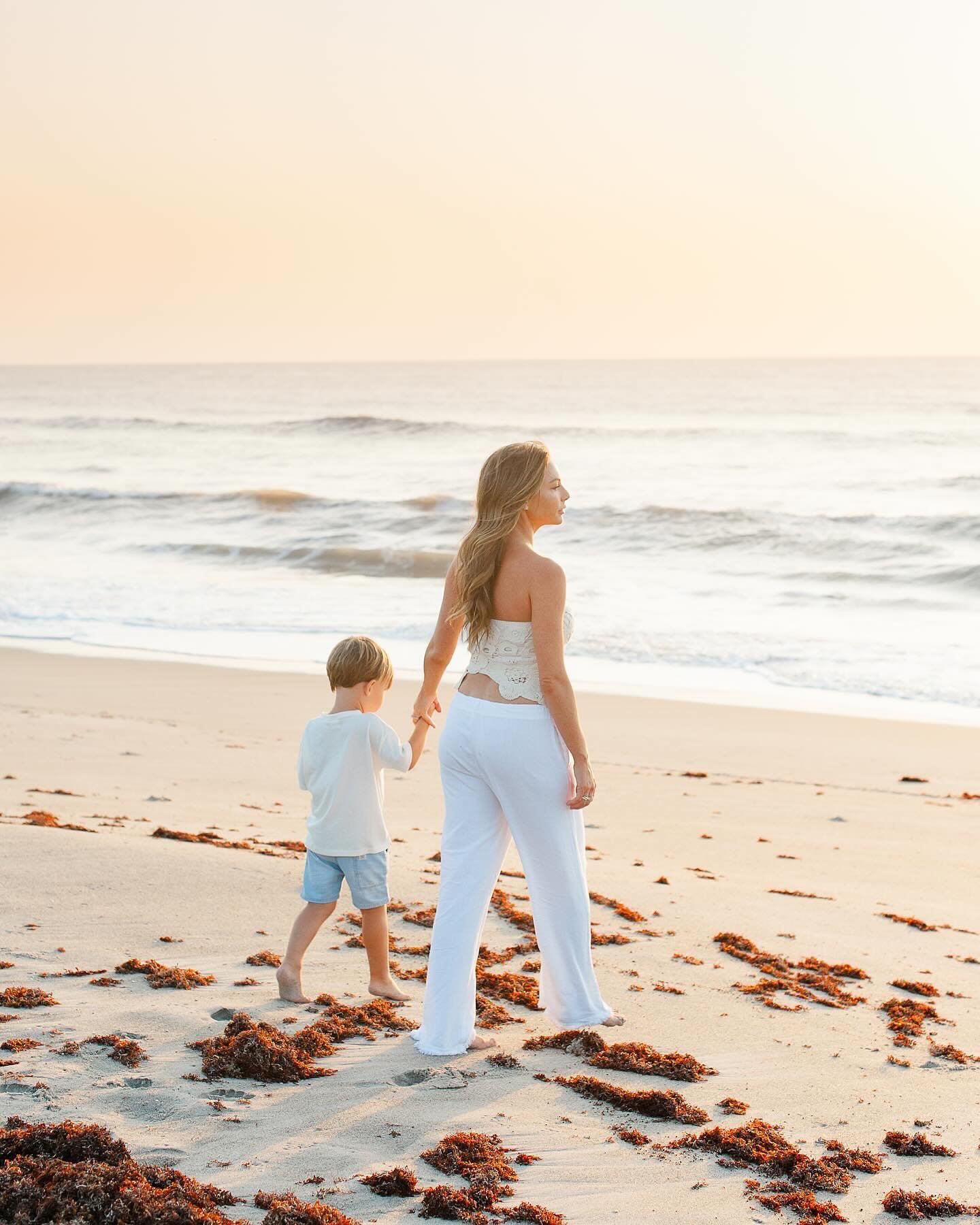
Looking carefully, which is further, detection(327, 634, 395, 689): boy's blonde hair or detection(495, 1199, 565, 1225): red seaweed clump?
detection(327, 634, 395, 689): boy's blonde hair

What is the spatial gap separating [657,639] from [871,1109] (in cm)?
1139

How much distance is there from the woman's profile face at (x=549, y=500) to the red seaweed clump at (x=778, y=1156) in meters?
1.83

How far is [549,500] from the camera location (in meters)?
3.72

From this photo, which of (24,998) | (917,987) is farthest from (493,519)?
(917,987)

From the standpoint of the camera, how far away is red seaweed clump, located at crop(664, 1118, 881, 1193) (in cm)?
301

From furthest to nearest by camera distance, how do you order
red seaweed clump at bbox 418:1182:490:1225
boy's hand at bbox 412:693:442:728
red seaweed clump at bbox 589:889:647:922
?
red seaweed clump at bbox 589:889:647:922 < boy's hand at bbox 412:693:442:728 < red seaweed clump at bbox 418:1182:490:1225

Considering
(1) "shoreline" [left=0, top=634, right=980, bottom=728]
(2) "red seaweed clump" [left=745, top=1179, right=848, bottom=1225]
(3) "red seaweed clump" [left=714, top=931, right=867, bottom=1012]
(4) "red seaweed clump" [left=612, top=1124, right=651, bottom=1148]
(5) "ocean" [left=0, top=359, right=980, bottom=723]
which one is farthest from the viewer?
(5) "ocean" [left=0, top=359, right=980, bottom=723]

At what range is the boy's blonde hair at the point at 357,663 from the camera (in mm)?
4035

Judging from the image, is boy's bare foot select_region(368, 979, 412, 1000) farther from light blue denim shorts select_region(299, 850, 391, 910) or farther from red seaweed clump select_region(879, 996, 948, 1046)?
red seaweed clump select_region(879, 996, 948, 1046)

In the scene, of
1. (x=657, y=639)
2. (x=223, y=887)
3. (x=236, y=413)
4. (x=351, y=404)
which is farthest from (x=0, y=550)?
(x=351, y=404)

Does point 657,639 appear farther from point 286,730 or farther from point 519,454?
point 519,454

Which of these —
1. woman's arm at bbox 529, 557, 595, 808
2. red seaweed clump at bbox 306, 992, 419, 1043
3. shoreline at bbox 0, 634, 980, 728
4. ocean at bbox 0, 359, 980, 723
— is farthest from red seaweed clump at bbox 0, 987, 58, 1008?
ocean at bbox 0, 359, 980, 723

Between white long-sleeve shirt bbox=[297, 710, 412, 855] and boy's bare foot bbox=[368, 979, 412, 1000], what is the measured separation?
0.53m

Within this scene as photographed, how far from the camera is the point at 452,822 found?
3.82 m
